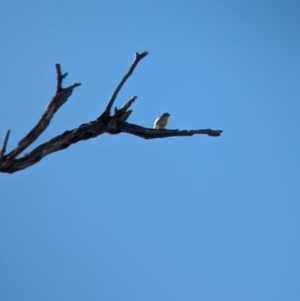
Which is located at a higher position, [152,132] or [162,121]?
[162,121]

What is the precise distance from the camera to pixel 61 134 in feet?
19.5

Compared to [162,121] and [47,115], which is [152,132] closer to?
[47,115]

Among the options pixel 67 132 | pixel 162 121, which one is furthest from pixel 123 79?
pixel 162 121

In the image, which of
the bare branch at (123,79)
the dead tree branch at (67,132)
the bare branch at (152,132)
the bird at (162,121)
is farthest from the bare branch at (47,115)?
the bird at (162,121)

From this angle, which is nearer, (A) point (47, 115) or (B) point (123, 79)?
(A) point (47, 115)

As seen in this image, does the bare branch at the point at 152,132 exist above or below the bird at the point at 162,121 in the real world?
below

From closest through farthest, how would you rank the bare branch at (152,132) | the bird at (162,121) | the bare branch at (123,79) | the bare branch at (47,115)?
the bare branch at (47,115), the bare branch at (123,79), the bare branch at (152,132), the bird at (162,121)

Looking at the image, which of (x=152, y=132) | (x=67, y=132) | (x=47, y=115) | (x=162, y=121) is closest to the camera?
(x=47, y=115)

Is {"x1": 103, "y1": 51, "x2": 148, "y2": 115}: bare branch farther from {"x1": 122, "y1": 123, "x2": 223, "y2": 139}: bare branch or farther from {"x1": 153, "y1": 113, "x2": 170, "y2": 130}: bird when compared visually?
{"x1": 153, "y1": 113, "x2": 170, "y2": 130}: bird

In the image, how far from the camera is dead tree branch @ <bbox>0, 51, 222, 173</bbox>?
5465mm

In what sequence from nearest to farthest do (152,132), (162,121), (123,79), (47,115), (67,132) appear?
(47,115) → (67,132) → (123,79) → (152,132) → (162,121)

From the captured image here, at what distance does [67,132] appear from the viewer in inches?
236

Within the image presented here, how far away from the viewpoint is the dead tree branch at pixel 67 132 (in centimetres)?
546

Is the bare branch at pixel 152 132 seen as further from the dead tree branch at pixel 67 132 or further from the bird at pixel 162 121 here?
the bird at pixel 162 121
